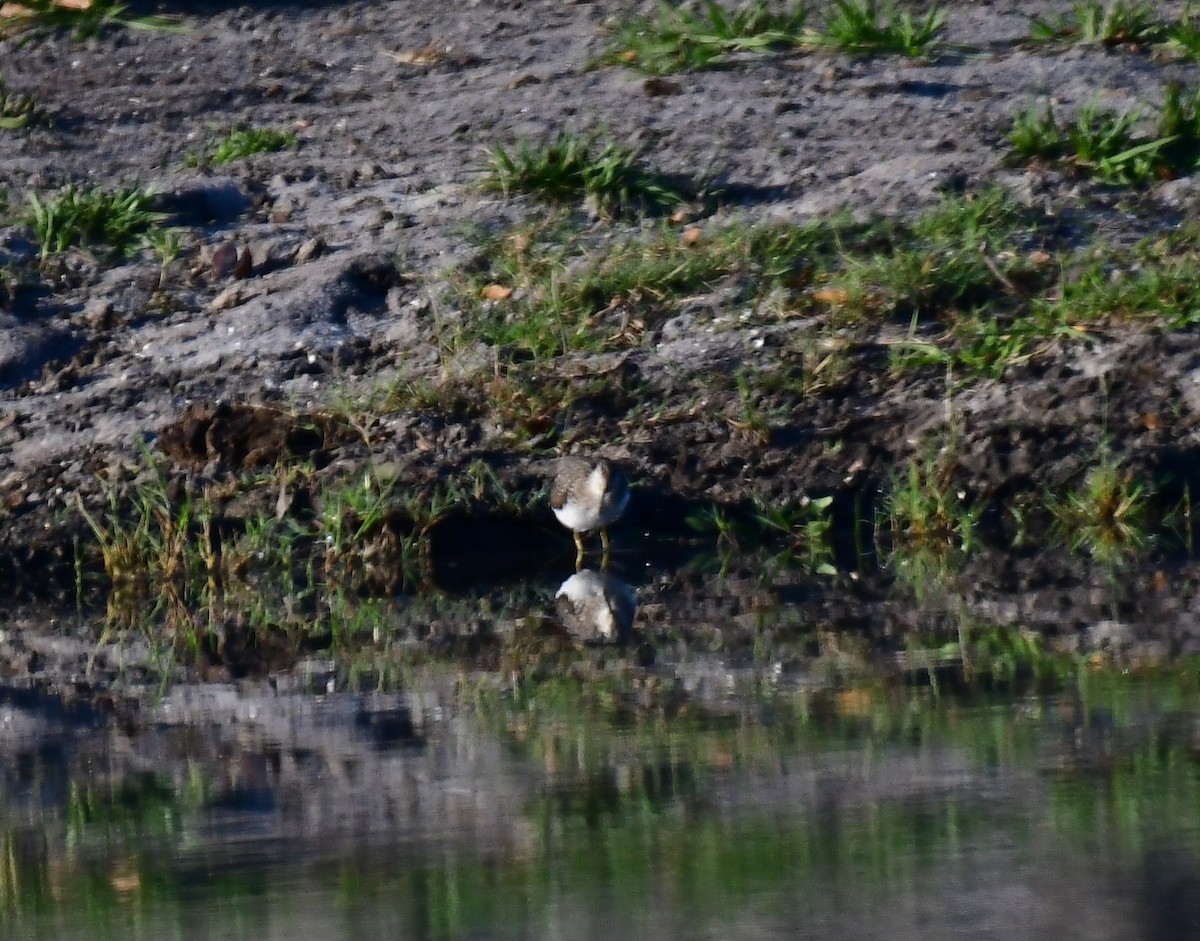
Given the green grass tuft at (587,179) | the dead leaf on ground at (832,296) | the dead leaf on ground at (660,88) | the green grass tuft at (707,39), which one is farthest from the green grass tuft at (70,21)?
the dead leaf on ground at (832,296)

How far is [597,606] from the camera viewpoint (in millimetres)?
6594

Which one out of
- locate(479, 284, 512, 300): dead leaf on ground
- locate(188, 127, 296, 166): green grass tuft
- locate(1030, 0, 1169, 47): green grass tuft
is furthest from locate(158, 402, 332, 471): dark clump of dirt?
locate(1030, 0, 1169, 47): green grass tuft

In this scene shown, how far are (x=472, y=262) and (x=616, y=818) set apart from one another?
5.51 meters

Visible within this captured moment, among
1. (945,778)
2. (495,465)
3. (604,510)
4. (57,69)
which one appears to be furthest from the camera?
(57,69)

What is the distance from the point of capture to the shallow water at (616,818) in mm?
3402

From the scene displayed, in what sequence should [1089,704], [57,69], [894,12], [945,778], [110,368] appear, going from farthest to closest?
[57,69], [894,12], [110,368], [1089,704], [945,778]

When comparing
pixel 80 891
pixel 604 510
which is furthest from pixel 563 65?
pixel 80 891

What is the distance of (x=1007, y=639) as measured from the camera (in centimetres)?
569

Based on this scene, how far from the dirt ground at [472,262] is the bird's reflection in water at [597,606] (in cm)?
10

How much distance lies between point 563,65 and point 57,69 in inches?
116

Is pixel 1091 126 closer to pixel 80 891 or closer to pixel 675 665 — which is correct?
pixel 675 665

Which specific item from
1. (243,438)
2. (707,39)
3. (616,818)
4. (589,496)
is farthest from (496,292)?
(616,818)

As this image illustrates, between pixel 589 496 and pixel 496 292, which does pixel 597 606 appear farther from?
pixel 496 292

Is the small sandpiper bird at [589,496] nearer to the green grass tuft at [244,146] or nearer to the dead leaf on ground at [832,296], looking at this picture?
the dead leaf on ground at [832,296]
